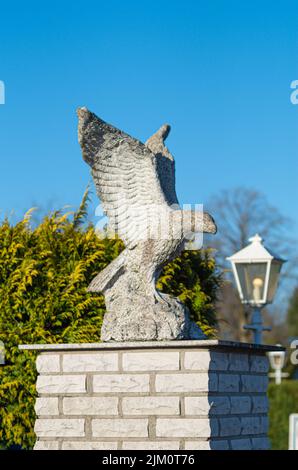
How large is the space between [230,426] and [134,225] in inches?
73.9

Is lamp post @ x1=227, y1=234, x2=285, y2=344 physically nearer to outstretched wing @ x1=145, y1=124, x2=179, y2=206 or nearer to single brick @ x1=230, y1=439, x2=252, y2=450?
outstretched wing @ x1=145, y1=124, x2=179, y2=206

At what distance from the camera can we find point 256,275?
33.4 feet

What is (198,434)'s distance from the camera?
6906 millimetres

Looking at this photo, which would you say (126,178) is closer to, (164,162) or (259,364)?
(164,162)

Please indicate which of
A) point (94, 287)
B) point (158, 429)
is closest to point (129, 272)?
point (94, 287)

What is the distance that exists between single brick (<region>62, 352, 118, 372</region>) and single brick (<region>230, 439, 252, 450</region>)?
3.91 feet

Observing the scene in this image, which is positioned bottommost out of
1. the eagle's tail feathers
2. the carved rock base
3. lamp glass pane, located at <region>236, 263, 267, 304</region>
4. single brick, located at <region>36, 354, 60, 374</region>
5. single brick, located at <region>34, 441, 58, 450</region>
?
single brick, located at <region>34, 441, 58, 450</region>

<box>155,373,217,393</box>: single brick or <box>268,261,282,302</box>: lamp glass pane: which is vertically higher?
<box>268,261,282,302</box>: lamp glass pane

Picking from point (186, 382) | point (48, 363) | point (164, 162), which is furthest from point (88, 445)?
point (164, 162)

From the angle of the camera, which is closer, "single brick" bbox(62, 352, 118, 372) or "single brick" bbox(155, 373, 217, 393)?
"single brick" bbox(155, 373, 217, 393)

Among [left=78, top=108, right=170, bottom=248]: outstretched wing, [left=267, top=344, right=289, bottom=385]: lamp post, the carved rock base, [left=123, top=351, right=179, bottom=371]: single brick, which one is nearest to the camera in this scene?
[left=123, top=351, right=179, bottom=371]: single brick

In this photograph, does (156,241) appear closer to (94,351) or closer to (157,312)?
(157,312)

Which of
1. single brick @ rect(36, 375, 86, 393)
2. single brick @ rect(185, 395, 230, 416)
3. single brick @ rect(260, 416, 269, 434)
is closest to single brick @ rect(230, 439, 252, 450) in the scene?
single brick @ rect(260, 416, 269, 434)

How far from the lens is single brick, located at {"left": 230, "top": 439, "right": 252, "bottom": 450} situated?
7371mm
